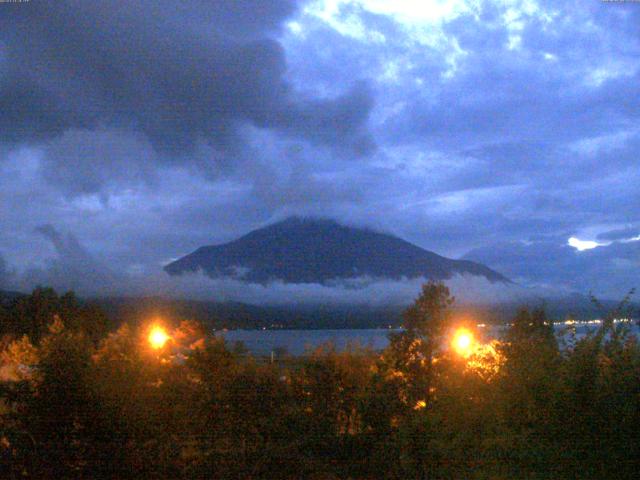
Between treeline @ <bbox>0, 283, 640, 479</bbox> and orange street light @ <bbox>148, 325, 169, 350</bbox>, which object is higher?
orange street light @ <bbox>148, 325, 169, 350</bbox>

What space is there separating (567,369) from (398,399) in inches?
86.6

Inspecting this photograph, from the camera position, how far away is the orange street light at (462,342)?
1162 cm

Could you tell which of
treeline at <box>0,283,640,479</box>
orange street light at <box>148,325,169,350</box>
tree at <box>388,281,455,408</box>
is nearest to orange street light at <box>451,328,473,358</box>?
tree at <box>388,281,455,408</box>

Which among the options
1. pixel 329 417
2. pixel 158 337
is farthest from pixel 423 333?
pixel 158 337

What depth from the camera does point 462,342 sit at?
1211cm

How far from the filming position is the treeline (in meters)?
7.72

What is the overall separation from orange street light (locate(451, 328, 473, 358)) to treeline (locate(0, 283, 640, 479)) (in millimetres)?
1216

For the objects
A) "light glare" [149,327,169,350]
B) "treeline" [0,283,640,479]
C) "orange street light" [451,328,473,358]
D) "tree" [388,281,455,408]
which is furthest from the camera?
"light glare" [149,327,169,350]

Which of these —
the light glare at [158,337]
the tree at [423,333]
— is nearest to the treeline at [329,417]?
the tree at [423,333]

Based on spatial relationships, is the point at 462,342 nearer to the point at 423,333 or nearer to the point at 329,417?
the point at 423,333

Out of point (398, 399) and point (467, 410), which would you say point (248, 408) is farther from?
point (467, 410)

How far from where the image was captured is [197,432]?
8.91 meters

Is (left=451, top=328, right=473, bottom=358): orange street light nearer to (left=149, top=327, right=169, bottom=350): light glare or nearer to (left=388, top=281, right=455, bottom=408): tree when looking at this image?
(left=388, top=281, right=455, bottom=408): tree

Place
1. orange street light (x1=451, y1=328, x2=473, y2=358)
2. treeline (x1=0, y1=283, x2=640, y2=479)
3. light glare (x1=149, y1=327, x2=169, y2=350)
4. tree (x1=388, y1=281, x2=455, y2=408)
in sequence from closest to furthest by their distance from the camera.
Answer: treeline (x1=0, y1=283, x2=640, y2=479), tree (x1=388, y1=281, x2=455, y2=408), orange street light (x1=451, y1=328, x2=473, y2=358), light glare (x1=149, y1=327, x2=169, y2=350)
